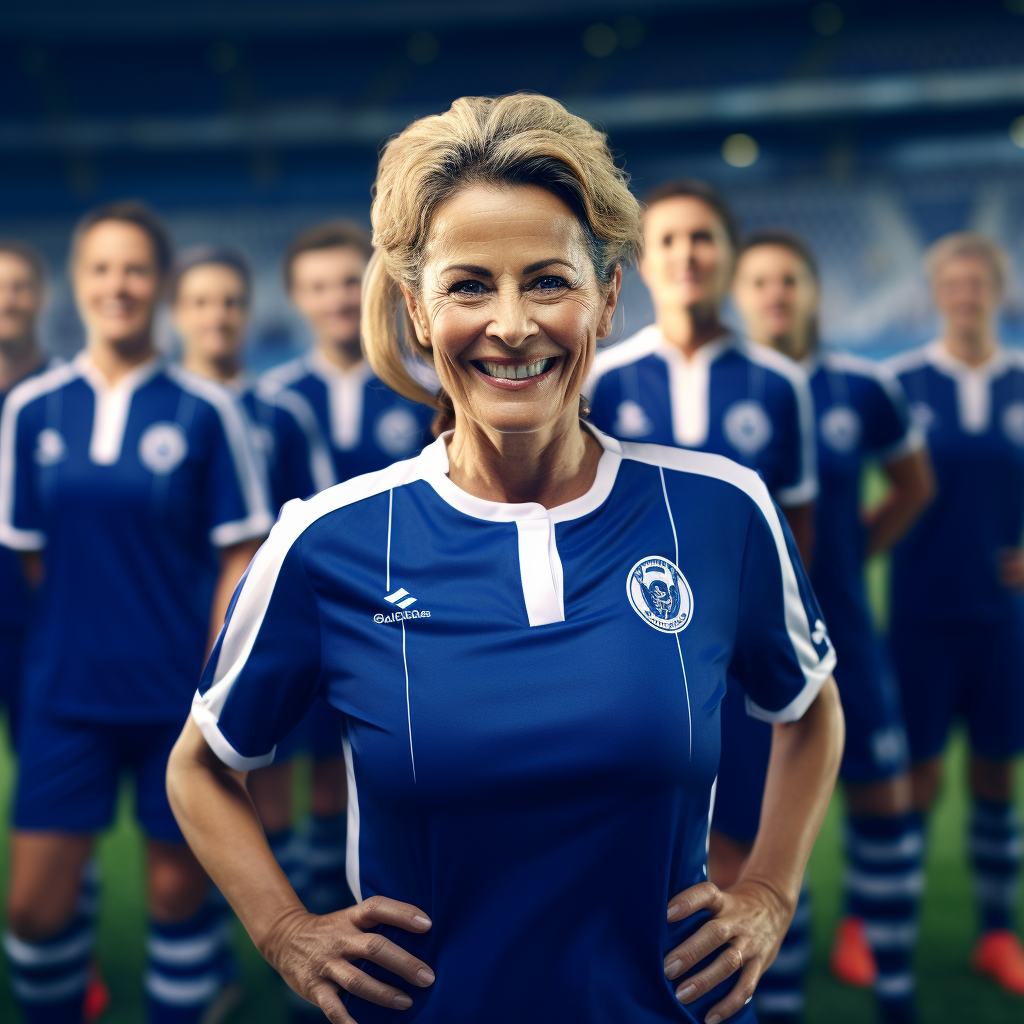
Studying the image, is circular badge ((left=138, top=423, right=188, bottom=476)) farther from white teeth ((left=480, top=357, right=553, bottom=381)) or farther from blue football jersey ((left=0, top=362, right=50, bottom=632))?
white teeth ((left=480, top=357, right=553, bottom=381))

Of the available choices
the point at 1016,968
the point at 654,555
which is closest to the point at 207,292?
the point at 654,555

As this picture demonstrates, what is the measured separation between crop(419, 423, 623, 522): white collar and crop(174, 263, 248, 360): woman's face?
94.9 inches

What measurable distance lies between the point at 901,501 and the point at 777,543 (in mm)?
2216

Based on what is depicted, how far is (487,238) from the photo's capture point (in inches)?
44.3

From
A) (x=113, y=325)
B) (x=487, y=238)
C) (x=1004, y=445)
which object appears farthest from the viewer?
(x=1004, y=445)

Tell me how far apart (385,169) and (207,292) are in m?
2.44

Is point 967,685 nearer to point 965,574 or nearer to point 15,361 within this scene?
point 965,574

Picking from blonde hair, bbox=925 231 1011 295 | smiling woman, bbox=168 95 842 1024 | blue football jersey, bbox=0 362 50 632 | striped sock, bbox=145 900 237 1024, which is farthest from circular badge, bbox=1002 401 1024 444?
blue football jersey, bbox=0 362 50 632

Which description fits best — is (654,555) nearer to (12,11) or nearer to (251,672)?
(251,672)

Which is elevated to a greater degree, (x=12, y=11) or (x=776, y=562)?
(x=12, y=11)

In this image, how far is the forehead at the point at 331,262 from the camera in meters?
3.47

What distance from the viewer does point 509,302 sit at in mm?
1128

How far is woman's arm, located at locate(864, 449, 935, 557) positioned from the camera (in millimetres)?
3213

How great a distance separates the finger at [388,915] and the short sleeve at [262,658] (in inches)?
9.4
